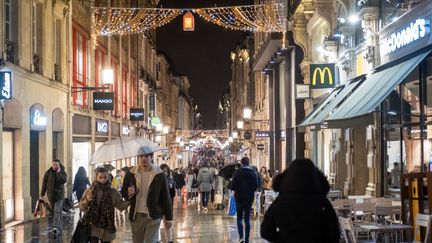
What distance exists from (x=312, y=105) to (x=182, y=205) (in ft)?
21.4

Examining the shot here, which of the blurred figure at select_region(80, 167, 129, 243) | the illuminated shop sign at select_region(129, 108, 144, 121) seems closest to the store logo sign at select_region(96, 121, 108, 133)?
the illuminated shop sign at select_region(129, 108, 144, 121)

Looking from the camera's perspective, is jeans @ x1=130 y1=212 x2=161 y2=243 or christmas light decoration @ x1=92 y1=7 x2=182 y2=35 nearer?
jeans @ x1=130 y1=212 x2=161 y2=243

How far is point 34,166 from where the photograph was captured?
865 inches

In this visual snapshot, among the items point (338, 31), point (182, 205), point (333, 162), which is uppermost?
point (338, 31)

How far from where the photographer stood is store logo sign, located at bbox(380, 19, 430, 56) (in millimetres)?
12133

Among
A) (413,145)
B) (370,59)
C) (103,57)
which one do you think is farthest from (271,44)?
(413,145)

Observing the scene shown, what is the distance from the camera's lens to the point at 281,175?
593cm

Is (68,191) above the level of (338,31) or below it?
below

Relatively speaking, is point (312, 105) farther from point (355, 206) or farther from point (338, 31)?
point (355, 206)

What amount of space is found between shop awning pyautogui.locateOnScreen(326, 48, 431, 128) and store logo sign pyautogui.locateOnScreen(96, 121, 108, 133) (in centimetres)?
1776

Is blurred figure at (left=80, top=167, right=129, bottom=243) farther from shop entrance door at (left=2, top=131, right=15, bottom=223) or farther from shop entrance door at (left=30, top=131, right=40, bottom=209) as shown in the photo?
shop entrance door at (left=30, top=131, right=40, bottom=209)

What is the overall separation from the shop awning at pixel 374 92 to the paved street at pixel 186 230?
3.47 metres

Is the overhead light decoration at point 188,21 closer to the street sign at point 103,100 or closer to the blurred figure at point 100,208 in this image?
the street sign at point 103,100

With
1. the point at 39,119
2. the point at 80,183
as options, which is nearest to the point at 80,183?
the point at 80,183
